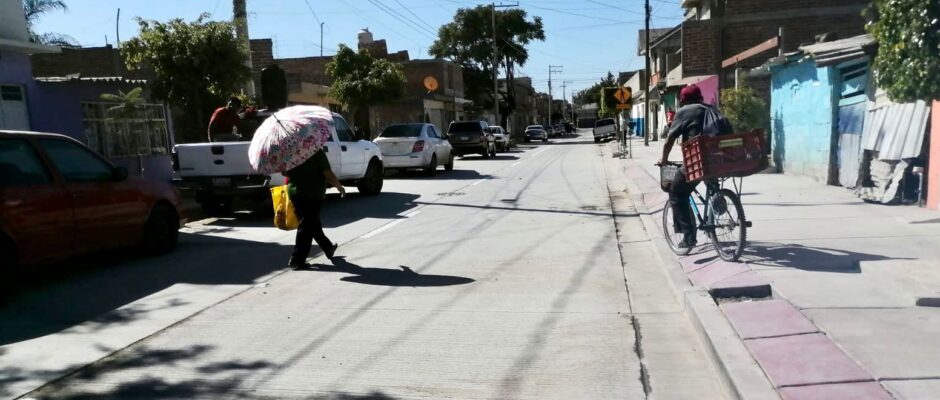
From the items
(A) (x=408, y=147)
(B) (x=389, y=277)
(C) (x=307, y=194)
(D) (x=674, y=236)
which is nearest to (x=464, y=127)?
(A) (x=408, y=147)

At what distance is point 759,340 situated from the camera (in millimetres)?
4527

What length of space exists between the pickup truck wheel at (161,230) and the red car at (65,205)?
0.04 feet

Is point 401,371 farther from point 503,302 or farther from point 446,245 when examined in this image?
point 446,245

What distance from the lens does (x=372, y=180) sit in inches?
611

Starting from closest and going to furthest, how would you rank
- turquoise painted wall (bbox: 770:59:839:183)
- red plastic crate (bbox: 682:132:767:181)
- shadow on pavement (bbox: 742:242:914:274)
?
1. shadow on pavement (bbox: 742:242:914:274)
2. red plastic crate (bbox: 682:132:767:181)
3. turquoise painted wall (bbox: 770:59:839:183)

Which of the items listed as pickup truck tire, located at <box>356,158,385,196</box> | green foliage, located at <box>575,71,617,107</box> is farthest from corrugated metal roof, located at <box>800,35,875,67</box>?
green foliage, located at <box>575,71,617,107</box>

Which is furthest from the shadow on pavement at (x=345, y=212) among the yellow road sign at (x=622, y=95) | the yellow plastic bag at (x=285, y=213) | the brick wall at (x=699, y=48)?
the brick wall at (x=699, y=48)

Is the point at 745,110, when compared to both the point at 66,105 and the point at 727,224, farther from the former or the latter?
the point at 66,105

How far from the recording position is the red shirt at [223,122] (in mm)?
12672

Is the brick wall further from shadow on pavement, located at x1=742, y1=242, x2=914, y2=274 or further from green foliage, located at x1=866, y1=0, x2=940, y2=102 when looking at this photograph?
green foliage, located at x1=866, y1=0, x2=940, y2=102

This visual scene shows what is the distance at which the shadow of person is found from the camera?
23.0 ft

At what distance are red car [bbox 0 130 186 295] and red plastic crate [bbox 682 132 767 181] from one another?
19.7ft

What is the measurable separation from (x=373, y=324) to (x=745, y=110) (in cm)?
1256

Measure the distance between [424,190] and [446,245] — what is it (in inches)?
301
